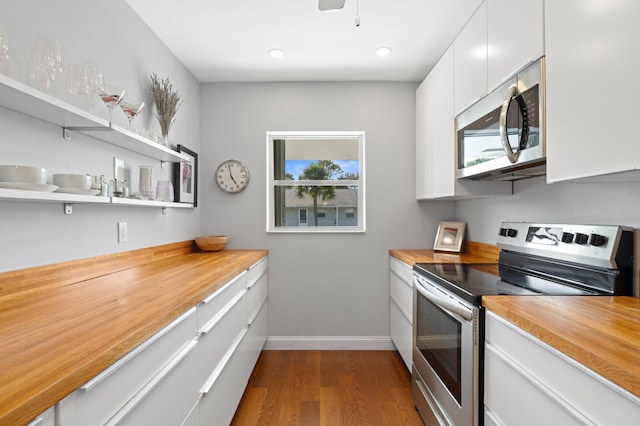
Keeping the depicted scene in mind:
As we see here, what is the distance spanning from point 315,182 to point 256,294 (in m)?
1.25

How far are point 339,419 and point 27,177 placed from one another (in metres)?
1.99

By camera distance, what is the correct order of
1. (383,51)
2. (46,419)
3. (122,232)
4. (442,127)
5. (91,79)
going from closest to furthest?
(46,419) < (91,79) < (122,232) < (442,127) < (383,51)

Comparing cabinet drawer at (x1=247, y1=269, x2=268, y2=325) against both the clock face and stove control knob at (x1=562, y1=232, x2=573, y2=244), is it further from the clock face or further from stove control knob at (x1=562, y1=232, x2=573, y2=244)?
stove control knob at (x1=562, y1=232, x2=573, y2=244)

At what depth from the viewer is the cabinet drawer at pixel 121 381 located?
70 centimetres

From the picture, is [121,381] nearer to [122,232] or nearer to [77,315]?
[77,315]

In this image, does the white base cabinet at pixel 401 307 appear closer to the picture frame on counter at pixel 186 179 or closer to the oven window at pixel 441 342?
the oven window at pixel 441 342

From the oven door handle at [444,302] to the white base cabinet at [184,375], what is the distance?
110 centimetres

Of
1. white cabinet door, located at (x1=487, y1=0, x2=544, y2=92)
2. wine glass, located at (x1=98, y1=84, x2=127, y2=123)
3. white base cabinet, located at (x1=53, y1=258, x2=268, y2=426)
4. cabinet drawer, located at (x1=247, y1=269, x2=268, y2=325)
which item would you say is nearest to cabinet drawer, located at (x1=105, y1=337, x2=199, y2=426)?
white base cabinet, located at (x1=53, y1=258, x2=268, y2=426)

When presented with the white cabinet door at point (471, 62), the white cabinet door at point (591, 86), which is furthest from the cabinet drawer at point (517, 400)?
the white cabinet door at point (471, 62)

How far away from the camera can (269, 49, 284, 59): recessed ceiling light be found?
2.65 metres

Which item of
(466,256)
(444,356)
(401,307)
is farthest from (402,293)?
(444,356)

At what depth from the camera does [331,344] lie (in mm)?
3191

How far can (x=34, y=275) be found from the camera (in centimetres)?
136

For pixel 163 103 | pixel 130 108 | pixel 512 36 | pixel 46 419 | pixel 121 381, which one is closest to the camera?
pixel 46 419
